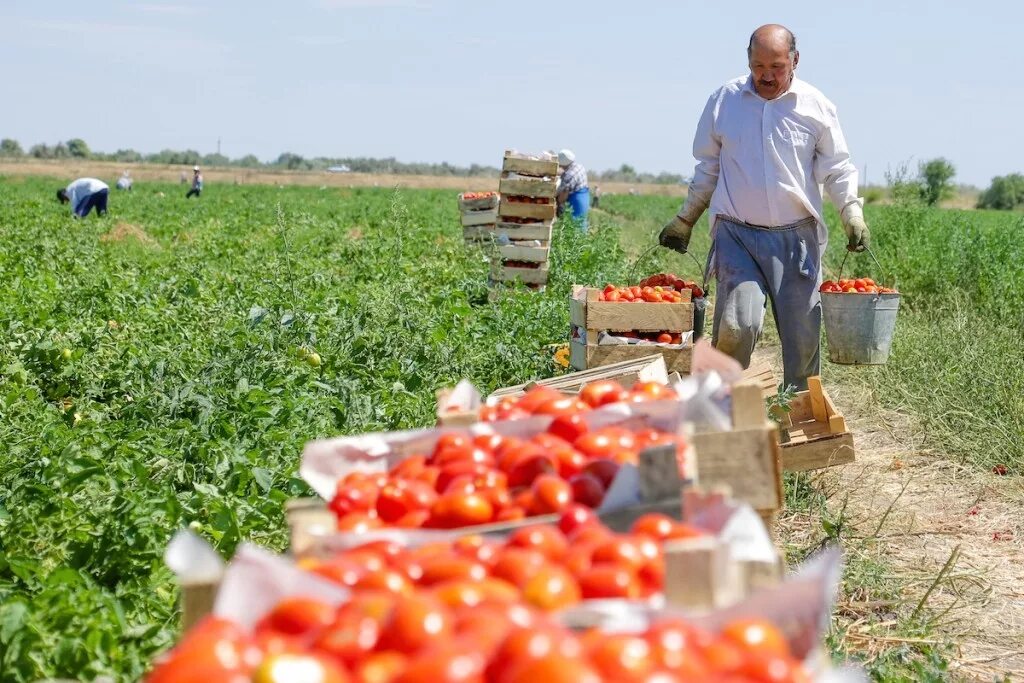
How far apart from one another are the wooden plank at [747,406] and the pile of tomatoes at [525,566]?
1.46ft

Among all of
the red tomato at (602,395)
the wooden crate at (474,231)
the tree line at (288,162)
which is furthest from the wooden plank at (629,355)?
the tree line at (288,162)

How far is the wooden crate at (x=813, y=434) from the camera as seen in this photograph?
4766mm

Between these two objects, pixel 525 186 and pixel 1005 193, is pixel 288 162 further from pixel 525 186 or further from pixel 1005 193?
pixel 525 186

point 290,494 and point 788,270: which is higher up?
point 788,270

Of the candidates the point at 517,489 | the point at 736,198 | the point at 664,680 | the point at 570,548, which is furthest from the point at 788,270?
the point at 664,680

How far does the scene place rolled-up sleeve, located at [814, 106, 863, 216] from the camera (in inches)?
223

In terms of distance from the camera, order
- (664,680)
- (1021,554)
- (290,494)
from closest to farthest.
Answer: (664,680) → (290,494) → (1021,554)

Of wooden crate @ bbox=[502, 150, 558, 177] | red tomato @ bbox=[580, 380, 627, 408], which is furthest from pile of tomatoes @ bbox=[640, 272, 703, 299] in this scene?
wooden crate @ bbox=[502, 150, 558, 177]

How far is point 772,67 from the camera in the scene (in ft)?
18.0

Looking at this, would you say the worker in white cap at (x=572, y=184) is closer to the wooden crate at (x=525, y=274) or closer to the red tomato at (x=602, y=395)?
the wooden crate at (x=525, y=274)

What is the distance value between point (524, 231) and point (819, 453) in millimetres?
6640

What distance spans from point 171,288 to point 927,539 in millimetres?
6772

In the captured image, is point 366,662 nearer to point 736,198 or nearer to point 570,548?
point 570,548

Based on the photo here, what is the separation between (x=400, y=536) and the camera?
2.38 meters
